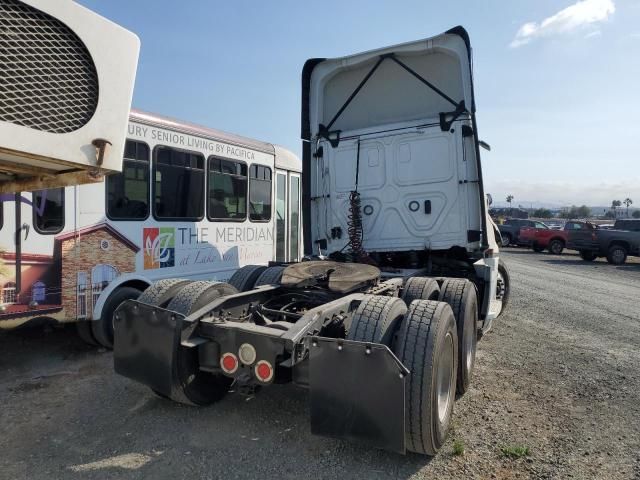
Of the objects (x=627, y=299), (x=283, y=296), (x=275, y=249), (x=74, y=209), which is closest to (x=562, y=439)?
(x=283, y=296)

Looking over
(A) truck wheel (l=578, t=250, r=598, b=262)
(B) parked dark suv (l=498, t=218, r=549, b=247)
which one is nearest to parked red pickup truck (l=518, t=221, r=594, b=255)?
(B) parked dark suv (l=498, t=218, r=549, b=247)

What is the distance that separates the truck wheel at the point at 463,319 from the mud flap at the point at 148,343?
2.56 m

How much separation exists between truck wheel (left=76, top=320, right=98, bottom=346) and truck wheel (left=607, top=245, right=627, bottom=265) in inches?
861

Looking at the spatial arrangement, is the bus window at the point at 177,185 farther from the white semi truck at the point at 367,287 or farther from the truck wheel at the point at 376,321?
the truck wheel at the point at 376,321

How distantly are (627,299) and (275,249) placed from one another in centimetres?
826

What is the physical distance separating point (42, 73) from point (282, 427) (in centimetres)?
300

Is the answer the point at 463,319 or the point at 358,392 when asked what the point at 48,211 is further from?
the point at 463,319

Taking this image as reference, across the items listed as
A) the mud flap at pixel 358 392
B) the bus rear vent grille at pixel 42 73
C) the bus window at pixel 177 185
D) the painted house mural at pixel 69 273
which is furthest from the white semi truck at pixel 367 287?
the bus rear vent grille at pixel 42 73

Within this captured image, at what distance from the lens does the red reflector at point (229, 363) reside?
339cm

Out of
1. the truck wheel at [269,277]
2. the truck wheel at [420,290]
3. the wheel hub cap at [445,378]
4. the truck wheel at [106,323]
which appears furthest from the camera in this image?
the truck wheel at [106,323]

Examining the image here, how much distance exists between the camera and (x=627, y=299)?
10742 mm

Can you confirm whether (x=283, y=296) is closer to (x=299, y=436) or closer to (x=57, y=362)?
(x=299, y=436)

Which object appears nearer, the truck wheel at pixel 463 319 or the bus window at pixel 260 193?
the truck wheel at pixel 463 319

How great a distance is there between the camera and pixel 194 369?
371 centimetres
